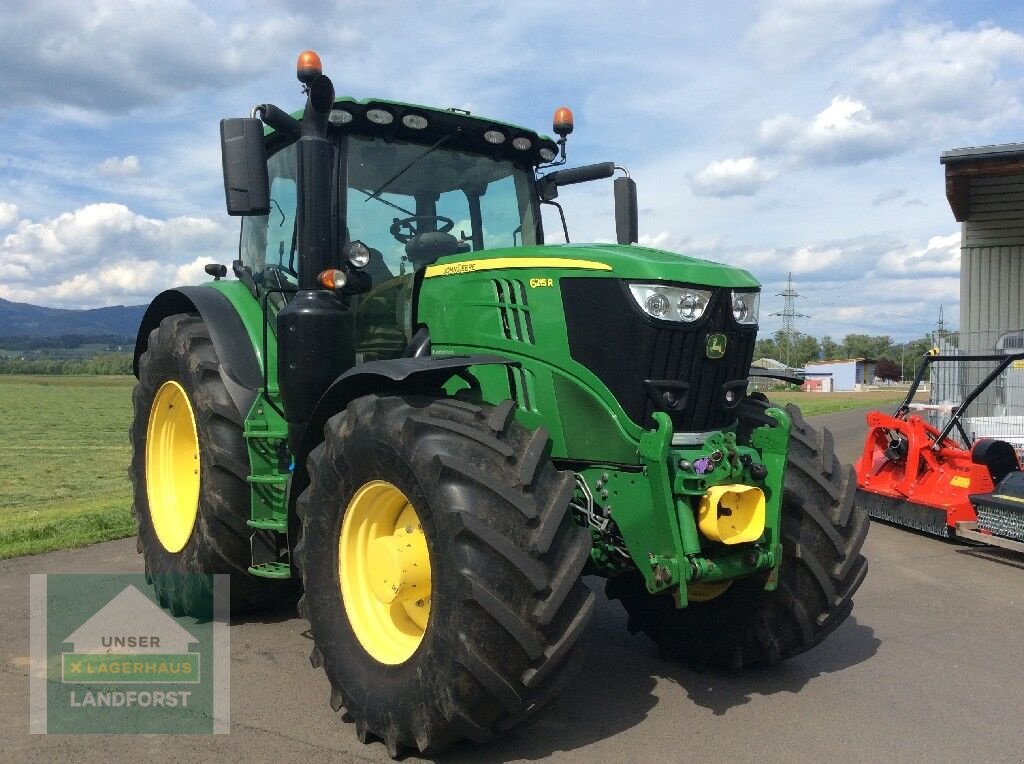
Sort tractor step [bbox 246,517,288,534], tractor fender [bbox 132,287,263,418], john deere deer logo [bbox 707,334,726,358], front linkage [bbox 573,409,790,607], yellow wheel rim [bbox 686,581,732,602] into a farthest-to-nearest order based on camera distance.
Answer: tractor fender [bbox 132,287,263,418] < tractor step [bbox 246,517,288,534] < yellow wheel rim [bbox 686,581,732,602] < john deere deer logo [bbox 707,334,726,358] < front linkage [bbox 573,409,790,607]

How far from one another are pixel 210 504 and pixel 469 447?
2.15 m

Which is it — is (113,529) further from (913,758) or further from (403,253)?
(913,758)

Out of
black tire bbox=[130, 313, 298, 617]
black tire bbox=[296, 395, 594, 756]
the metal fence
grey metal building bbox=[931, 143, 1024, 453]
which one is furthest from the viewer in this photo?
grey metal building bbox=[931, 143, 1024, 453]

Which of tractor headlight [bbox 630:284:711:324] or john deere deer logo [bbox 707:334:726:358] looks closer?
tractor headlight [bbox 630:284:711:324]

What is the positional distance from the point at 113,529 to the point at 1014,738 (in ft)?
21.6

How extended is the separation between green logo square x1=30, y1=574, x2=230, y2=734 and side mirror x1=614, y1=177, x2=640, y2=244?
2.99 meters

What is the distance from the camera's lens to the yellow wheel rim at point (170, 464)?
5613mm

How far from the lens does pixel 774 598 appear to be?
4.06m

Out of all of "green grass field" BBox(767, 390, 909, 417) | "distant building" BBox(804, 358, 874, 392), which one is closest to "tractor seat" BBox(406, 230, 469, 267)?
"green grass field" BBox(767, 390, 909, 417)

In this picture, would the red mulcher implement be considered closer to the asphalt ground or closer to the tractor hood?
the asphalt ground

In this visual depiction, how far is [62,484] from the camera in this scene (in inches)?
460

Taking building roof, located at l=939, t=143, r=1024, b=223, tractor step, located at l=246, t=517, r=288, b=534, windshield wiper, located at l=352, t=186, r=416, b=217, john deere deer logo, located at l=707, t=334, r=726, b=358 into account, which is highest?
building roof, located at l=939, t=143, r=1024, b=223

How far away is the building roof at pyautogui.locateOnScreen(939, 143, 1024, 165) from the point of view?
11.8m

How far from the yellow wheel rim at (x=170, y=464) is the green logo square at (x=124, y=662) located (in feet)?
1.64
